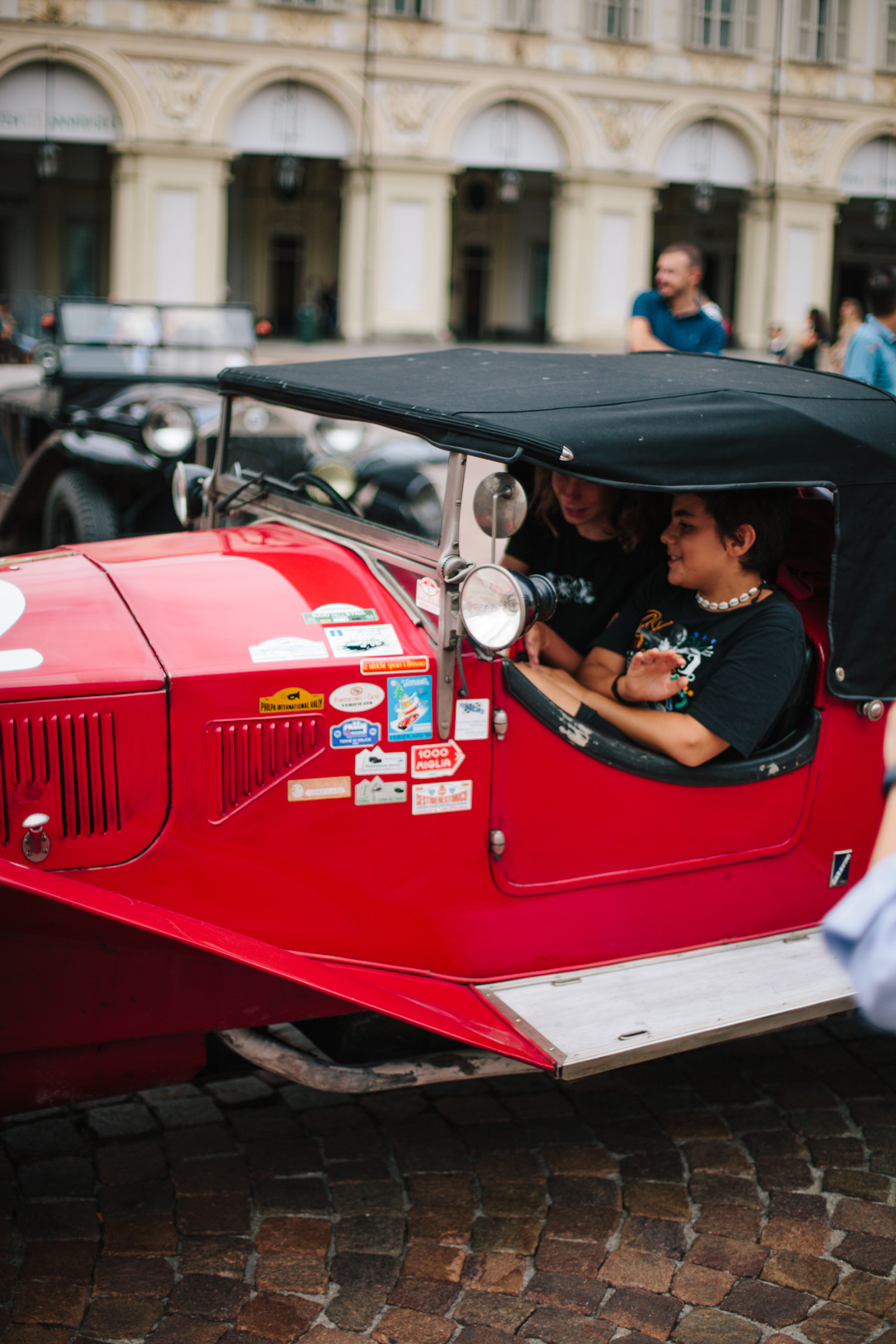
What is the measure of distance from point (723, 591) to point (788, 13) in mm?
27958

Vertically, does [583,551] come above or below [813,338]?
below

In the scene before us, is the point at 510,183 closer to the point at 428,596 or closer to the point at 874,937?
the point at 428,596

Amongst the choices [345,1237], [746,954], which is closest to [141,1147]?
[345,1237]

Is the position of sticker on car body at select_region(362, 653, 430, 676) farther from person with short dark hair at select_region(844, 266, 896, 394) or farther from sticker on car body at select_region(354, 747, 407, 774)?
person with short dark hair at select_region(844, 266, 896, 394)

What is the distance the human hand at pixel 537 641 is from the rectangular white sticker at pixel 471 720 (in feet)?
0.93

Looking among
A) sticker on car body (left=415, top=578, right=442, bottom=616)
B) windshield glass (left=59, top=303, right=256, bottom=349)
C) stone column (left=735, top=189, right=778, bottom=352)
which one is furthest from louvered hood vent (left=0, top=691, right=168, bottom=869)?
stone column (left=735, top=189, right=778, bottom=352)

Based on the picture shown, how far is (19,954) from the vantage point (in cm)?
232

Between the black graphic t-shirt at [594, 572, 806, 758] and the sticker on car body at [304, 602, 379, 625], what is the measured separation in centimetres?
77

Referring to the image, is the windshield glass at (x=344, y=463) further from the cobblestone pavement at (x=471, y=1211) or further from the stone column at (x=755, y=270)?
the stone column at (x=755, y=270)

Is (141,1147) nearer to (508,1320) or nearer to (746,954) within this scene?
(508,1320)

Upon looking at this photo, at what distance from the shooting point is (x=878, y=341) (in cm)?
541

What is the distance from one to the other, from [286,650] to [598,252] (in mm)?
25924

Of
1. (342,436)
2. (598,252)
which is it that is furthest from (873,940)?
(598,252)

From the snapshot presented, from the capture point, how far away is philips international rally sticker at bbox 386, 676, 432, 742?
2.59 meters
